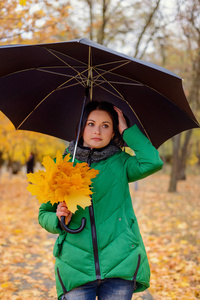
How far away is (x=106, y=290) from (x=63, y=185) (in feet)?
2.54

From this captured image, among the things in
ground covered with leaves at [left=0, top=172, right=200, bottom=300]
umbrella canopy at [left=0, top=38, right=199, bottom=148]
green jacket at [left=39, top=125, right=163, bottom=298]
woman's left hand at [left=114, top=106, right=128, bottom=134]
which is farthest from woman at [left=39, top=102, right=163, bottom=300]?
ground covered with leaves at [left=0, top=172, right=200, bottom=300]

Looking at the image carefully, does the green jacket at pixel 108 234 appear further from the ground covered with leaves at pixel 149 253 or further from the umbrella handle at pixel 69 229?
the ground covered with leaves at pixel 149 253

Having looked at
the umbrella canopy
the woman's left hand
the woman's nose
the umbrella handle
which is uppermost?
the umbrella canopy

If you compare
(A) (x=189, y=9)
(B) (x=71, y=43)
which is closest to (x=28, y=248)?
(B) (x=71, y=43)

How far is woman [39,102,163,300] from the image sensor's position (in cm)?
214

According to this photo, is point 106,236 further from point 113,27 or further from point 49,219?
point 113,27

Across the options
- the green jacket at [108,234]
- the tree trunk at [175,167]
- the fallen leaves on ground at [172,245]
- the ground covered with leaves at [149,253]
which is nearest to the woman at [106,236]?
the green jacket at [108,234]

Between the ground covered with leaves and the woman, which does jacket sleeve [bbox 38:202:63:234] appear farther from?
the ground covered with leaves

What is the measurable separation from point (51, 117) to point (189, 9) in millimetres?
10205

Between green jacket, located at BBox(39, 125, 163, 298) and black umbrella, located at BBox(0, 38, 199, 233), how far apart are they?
46 cm

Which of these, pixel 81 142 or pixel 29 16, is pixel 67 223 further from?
pixel 29 16

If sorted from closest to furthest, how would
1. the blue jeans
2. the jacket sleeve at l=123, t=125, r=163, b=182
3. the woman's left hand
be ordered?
the blue jeans → the jacket sleeve at l=123, t=125, r=163, b=182 → the woman's left hand

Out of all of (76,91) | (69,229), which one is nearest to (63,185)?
(69,229)

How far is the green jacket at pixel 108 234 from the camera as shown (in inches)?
84.0
